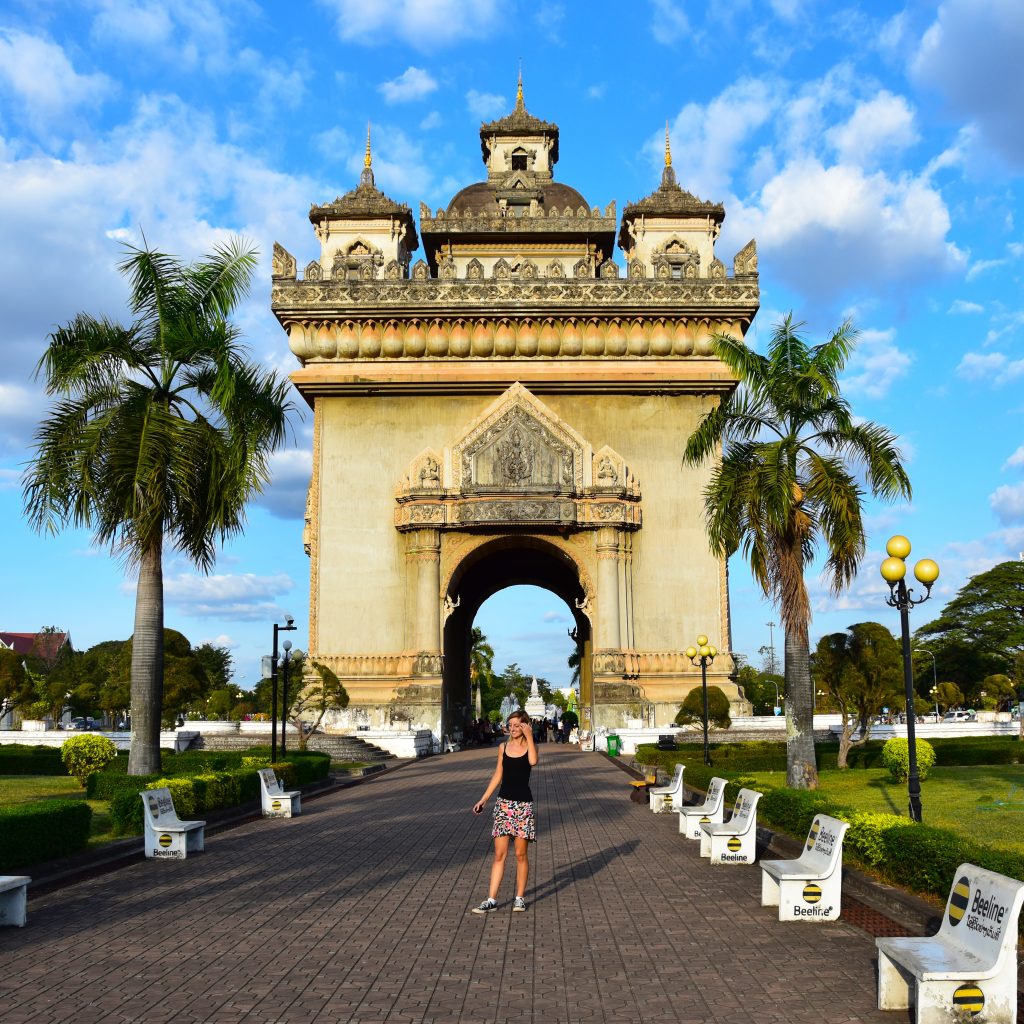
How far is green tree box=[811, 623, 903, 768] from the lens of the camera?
2714 cm

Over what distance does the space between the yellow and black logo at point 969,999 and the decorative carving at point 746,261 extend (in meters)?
33.3

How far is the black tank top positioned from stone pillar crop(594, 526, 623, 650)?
25846 mm

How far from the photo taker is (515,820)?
362 inches

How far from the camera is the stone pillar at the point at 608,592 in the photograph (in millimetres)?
35125

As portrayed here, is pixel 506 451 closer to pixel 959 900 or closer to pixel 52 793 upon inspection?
pixel 52 793

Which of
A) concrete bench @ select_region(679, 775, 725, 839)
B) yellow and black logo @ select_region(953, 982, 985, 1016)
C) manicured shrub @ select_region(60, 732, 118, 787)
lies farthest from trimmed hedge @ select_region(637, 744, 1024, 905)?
manicured shrub @ select_region(60, 732, 118, 787)

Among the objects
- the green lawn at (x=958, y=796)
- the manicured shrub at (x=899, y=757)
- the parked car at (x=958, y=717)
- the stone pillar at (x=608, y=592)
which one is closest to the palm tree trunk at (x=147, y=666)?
the green lawn at (x=958, y=796)

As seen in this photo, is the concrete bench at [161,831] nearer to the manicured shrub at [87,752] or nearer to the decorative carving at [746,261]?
the manicured shrub at [87,752]

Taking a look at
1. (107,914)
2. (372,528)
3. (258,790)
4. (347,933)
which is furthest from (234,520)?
(372,528)

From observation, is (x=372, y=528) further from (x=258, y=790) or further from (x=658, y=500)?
(x=258, y=790)

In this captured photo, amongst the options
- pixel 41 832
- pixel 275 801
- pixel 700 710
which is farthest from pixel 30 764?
pixel 41 832

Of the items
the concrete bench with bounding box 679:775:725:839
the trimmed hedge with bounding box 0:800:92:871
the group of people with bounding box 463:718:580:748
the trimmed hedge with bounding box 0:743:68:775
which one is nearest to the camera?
the trimmed hedge with bounding box 0:800:92:871

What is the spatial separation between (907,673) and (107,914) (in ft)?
26.9

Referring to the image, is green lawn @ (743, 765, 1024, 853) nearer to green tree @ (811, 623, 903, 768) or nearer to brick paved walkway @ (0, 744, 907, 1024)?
green tree @ (811, 623, 903, 768)
